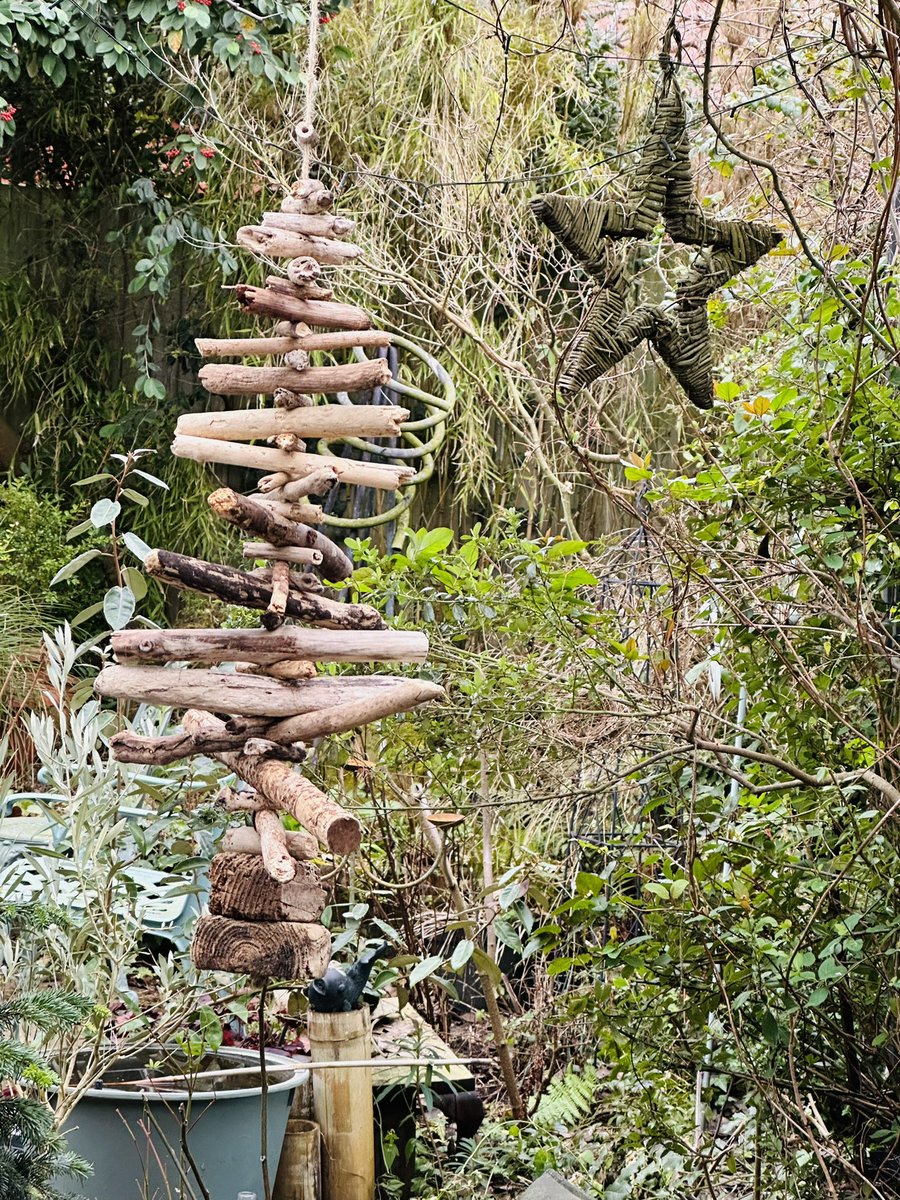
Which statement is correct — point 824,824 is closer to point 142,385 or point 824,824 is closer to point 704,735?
point 704,735

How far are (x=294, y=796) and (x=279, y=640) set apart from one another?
0.70ft

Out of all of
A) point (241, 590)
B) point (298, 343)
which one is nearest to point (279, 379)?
point (298, 343)

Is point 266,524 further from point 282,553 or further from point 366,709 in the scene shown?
point 366,709

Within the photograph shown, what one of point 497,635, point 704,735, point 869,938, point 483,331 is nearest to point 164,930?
point 497,635

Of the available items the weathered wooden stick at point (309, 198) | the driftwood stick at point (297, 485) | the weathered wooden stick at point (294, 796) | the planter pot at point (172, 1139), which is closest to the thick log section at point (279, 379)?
the driftwood stick at point (297, 485)

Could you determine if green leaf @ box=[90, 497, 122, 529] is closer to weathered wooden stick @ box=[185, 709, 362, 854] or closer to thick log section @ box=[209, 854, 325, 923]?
weathered wooden stick @ box=[185, 709, 362, 854]

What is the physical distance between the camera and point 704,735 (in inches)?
84.7

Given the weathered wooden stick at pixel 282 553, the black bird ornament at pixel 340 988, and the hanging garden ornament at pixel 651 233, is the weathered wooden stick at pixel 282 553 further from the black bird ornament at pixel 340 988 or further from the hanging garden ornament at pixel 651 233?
the black bird ornament at pixel 340 988

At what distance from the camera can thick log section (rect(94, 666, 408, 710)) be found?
1.55 m

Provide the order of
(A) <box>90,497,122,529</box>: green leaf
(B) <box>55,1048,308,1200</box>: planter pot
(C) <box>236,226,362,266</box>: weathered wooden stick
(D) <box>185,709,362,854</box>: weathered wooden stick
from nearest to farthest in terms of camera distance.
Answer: (D) <box>185,709,362,854</box>: weathered wooden stick
(C) <box>236,226,362,266</box>: weathered wooden stick
(A) <box>90,497,122,529</box>: green leaf
(B) <box>55,1048,308,1200</box>: planter pot

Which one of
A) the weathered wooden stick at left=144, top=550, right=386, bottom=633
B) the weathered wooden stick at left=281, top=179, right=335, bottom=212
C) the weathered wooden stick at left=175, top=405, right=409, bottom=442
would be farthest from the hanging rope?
the weathered wooden stick at left=144, top=550, right=386, bottom=633

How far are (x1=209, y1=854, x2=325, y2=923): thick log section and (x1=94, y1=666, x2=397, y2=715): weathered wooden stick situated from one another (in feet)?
0.61

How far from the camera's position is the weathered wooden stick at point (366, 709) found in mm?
1553

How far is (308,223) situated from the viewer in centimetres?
164
